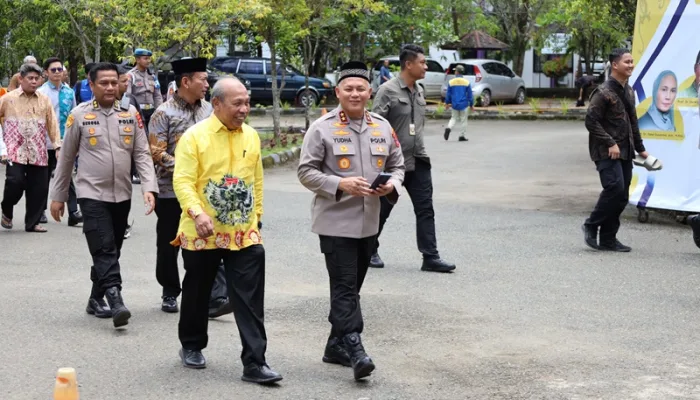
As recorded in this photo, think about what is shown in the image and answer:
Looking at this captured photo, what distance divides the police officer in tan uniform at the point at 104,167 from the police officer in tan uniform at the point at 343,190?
1465 mm

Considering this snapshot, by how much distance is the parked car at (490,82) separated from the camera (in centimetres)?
3628

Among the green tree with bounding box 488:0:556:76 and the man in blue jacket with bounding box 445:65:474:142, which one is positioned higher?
the green tree with bounding box 488:0:556:76

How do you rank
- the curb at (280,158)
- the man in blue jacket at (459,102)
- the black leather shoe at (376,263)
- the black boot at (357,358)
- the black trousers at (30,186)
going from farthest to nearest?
the man in blue jacket at (459,102), the curb at (280,158), the black trousers at (30,186), the black leather shoe at (376,263), the black boot at (357,358)

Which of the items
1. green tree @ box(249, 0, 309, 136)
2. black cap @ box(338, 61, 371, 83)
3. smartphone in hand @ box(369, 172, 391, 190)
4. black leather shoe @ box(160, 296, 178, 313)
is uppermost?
green tree @ box(249, 0, 309, 136)

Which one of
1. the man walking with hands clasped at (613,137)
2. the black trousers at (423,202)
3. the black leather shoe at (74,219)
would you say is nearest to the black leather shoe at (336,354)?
the black trousers at (423,202)

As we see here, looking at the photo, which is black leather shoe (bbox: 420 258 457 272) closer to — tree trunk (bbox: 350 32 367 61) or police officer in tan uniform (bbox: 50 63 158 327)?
police officer in tan uniform (bbox: 50 63 158 327)

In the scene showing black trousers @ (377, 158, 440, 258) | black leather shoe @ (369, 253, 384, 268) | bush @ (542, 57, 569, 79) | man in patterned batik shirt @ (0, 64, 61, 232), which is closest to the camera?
black trousers @ (377, 158, 440, 258)

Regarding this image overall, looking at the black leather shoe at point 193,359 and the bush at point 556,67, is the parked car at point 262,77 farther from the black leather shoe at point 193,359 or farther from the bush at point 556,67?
the black leather shoe at point 193,359

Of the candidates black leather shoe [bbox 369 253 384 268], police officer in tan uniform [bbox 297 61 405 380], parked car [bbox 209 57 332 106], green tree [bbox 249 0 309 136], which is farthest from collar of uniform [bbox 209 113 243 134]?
parked car [bbox 209 57 332 106]

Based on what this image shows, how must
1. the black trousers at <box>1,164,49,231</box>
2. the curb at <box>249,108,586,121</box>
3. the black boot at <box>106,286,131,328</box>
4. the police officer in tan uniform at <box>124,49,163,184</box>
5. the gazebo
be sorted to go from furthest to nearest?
the gazebo, the curb at <box>249,108,586,121</box>, the police officer in tan uniform at <box>124,49,163,184</box>, the black trousers at <box>1,164,49,231</box>, the black boot at <box>106,286,131,328</box>

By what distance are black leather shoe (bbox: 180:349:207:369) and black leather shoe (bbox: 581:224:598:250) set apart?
534 cm

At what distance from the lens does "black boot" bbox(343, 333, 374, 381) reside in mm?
6004

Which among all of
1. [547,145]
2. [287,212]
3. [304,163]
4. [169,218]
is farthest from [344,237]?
[547,145]

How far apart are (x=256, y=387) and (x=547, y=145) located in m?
17.9
